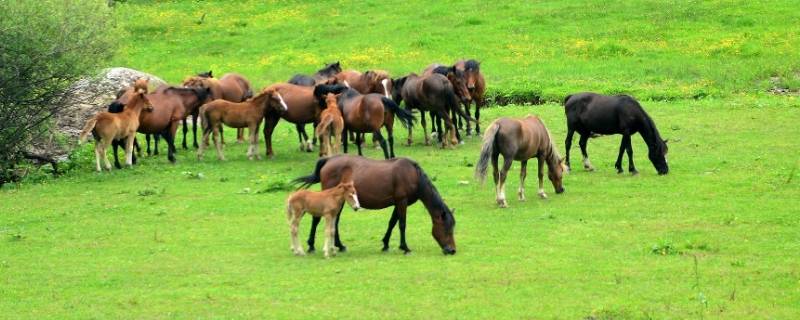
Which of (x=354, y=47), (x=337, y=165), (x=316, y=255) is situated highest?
(x=337, y=165)

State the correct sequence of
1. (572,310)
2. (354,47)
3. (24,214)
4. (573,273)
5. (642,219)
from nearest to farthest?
(572,310) < (573,273) < (642,219) < (24,214) < (354,47)

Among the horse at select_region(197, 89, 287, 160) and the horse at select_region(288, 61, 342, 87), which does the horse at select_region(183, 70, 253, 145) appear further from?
the horse at select_region(197, 89, 287, 160)

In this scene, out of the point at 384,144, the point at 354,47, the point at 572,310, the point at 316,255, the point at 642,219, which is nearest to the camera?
the point at 572,310

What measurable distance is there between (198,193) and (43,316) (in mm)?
9021

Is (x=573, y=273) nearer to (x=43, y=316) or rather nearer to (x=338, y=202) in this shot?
(x=338, y=202)

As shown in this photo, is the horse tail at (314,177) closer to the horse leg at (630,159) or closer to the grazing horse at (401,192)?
the grazing horse at (401,192)

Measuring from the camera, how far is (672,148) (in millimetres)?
26516

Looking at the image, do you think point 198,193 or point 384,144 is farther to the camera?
point 384,144

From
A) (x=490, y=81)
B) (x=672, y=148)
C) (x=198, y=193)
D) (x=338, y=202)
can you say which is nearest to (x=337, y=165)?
(x=338, y=202)

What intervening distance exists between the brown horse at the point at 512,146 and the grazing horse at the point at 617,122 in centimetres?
262

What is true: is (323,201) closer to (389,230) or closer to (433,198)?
(389,230)

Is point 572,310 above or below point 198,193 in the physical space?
above

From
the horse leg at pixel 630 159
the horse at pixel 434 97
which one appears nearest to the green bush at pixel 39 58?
the horse at pixel 434 97

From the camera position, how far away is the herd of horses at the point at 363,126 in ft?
54.7
